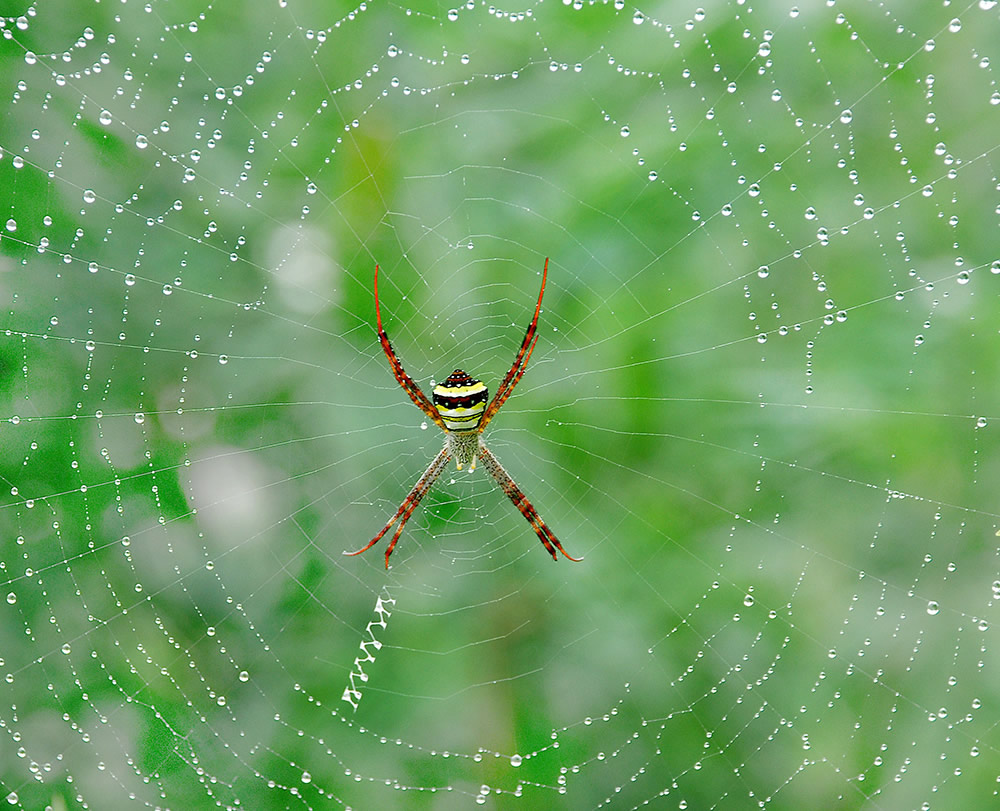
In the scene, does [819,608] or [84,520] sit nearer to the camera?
[84,520]

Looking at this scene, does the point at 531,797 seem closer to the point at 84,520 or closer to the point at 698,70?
the point at 84,520

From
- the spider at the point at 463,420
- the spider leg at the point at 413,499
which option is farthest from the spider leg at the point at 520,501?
the spider leg at the point at 413,499

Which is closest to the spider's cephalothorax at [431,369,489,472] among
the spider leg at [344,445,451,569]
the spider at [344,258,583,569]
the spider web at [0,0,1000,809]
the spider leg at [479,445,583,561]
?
the spider at [344,258,583,569]

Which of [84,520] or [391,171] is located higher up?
[391,171]

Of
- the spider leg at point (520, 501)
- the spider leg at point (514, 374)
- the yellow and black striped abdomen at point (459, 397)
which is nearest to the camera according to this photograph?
the spider leg at point (514, 374)

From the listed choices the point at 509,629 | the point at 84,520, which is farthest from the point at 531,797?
the point at 84,520

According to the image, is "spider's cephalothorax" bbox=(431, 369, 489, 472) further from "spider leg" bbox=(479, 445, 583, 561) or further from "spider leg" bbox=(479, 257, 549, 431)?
"spider leg" bbox=(479, 445, 583, 561)

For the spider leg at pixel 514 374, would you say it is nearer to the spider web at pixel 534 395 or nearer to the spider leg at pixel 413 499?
the spider web at pixel 534 395
